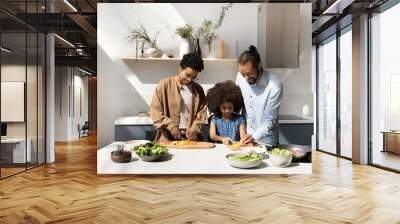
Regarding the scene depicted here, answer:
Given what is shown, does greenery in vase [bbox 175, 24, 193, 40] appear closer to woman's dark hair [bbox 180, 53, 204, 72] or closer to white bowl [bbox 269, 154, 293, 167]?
woman's dark hair [bbox 180, 53, 204, 72]

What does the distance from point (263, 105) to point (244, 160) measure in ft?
1.53

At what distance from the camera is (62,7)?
21.2 feet

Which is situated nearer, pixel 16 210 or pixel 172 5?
pixel 172 5

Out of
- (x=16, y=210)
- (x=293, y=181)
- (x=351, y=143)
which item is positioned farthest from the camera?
(x=351, y=143)

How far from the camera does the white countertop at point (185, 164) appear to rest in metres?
2.96

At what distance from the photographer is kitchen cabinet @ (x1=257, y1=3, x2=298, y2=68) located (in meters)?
2.95

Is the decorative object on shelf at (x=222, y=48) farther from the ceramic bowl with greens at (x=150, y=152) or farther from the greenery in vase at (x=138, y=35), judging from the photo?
the ceramic bowl with greens at (x=150, y=152)

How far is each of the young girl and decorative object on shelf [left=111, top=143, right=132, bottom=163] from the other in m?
0.69

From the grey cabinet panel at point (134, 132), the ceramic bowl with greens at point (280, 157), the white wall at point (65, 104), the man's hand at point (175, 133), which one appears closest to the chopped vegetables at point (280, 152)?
the ceramic bowl with greens at point (280, 157)

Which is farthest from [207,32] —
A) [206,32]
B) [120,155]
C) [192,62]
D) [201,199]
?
[201,199]

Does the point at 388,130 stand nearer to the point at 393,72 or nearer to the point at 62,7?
the point at 393,72

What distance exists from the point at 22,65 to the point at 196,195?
3222mm

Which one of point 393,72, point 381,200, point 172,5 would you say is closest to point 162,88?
point 172,5

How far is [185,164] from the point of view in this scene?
9.73ft
